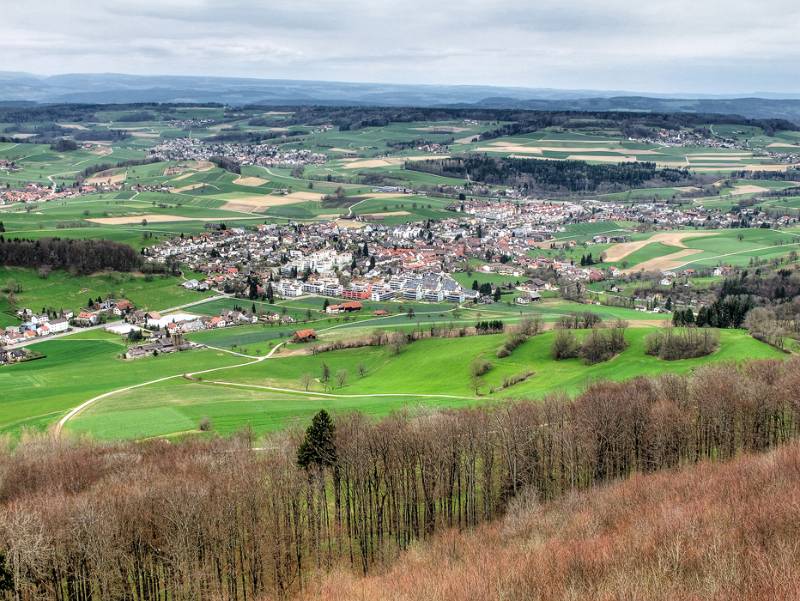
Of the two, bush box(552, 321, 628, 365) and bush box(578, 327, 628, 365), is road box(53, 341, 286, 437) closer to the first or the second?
bush box(552, 321, 628, 365)

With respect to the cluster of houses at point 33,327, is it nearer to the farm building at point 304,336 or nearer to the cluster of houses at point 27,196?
the farm building at point 304,336

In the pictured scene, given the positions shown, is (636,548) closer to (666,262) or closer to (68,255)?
(68,255)

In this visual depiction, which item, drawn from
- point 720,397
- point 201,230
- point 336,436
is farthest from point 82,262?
point 720,397

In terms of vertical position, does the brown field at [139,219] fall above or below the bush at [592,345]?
above

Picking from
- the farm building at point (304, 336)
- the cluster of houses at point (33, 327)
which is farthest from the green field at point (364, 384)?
the cluster of houses at point (33, 327)

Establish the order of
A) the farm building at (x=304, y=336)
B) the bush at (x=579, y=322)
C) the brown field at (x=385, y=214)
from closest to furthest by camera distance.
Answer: the bush at (x=579, y=322) < the farm building at (x=304, y=336) < the brown field at (x=385, y=214)

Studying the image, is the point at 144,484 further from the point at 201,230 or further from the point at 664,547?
the point at 201,230

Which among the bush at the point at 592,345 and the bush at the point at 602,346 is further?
the bush at the point at 592,345
